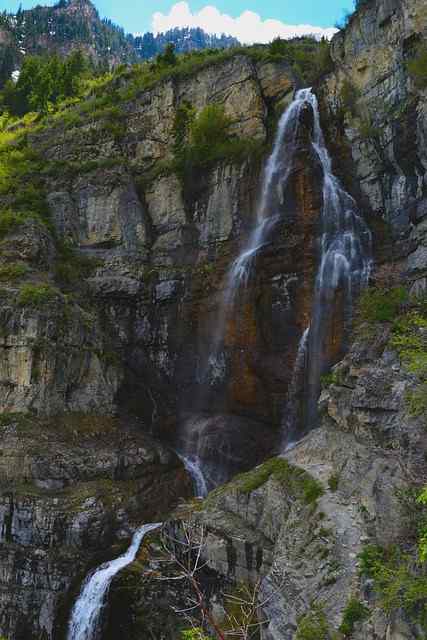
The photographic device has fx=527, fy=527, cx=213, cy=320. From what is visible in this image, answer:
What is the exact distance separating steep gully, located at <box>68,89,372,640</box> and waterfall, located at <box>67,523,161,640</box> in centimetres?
5

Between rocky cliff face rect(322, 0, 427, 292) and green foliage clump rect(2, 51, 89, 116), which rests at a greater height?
green foliage clump rect(2, 51, 89, 116)

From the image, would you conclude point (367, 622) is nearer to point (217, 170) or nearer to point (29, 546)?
point (29, 546)

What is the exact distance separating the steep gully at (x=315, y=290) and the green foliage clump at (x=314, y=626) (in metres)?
7.28

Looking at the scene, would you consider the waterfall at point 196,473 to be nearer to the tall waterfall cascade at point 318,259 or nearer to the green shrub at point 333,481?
the tall waterfall cascade at point 318,259

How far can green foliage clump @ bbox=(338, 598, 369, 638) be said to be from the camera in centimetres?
906

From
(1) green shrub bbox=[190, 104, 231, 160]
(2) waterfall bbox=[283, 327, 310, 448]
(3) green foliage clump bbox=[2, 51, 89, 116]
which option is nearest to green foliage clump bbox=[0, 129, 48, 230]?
(1) green shrub bbox=[190, 104, 231, 160]

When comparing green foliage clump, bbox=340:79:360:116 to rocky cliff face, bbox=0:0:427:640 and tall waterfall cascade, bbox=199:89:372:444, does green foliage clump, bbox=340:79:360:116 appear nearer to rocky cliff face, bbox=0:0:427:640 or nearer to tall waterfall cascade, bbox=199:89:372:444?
rocky cliff face, bbox=0:0:427:640

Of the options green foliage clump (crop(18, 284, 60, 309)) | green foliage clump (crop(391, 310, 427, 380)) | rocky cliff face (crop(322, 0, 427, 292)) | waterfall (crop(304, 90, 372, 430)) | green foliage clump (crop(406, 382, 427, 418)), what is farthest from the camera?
green foliage clump (crop(18, 284, 60, 309))

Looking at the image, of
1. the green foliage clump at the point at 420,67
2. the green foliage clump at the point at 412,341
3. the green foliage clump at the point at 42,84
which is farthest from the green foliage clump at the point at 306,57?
the green foliage clump at the point at 42,84

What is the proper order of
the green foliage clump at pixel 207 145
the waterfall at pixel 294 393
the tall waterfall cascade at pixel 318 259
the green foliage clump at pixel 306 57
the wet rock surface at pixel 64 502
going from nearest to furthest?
the wet rock surface at pixel 64 502 < the tall waterfall cascade at pixel 318 259 < the waterfall at pixel 294 393 < the green foliage clump at pixel 306 57 < the green foliage clump at pixel 207 145

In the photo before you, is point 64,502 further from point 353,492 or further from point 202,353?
point 353,492

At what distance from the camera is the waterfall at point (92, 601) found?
14562 mm

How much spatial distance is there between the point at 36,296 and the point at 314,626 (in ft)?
55.7

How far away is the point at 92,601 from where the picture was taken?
49.0 ft
